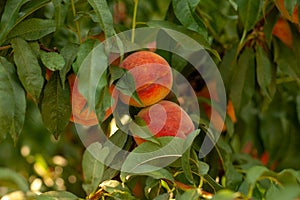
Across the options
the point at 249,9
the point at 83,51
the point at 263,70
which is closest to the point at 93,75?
the point at 83,51

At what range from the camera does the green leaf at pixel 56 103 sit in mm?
925

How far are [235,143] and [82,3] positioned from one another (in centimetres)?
67

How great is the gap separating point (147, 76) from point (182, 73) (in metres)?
0.27

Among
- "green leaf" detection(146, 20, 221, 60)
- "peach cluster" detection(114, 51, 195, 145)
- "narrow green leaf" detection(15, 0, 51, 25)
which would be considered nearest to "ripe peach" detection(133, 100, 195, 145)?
"peach cluster" detection(114, 51, 195, 145)

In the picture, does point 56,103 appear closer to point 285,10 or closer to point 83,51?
point 83,51

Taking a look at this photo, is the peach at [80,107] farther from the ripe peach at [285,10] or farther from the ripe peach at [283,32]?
the ripe peach at [283,32]

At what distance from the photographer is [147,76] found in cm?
92

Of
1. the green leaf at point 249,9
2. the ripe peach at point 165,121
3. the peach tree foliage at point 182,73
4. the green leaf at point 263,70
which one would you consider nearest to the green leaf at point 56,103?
the peach tree foliage at point 182,73

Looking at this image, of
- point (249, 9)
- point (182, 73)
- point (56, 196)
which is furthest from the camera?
point (182, 73)

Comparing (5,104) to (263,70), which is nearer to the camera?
(5,104)

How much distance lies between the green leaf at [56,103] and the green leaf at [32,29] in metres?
0.06

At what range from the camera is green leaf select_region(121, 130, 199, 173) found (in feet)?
2.65

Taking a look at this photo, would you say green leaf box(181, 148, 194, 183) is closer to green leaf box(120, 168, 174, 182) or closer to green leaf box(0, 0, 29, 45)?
green leaf box(120, 168, 174, 182)

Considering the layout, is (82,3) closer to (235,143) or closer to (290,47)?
(290,47)
